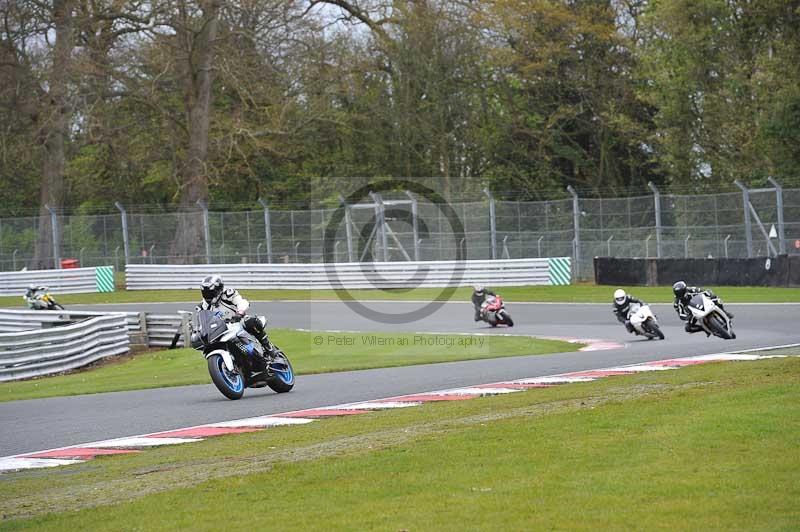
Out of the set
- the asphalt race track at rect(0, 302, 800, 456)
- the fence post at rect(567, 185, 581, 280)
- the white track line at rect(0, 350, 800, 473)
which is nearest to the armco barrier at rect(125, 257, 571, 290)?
the fence post at rect(567, 185, 581, 280)

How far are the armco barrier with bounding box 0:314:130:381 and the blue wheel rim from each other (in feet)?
22.8

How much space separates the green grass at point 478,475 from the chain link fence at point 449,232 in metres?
20.8

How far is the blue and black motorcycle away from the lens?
13.2m

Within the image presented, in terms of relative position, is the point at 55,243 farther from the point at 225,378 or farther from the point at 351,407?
the point at 351,407

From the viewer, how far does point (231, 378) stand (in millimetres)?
13445

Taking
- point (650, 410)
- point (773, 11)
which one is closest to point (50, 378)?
point (650, 410)

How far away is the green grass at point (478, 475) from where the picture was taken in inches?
243

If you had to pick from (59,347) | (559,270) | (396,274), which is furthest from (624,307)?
(396,274)

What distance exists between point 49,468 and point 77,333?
11833 millimetres

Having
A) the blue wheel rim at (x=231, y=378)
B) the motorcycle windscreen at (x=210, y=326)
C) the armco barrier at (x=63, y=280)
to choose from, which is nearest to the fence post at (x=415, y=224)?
the armco barrier at (x=63, y=280)

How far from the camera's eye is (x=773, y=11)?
3956 centimetres

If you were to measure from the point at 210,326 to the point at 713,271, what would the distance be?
18.7 meters

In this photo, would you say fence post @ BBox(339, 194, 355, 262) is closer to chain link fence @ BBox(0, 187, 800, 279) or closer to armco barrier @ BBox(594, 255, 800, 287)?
chain link fence @ BBox(0, 187, 800, 279)

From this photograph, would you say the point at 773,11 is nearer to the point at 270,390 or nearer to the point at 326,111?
the point at 326,111
